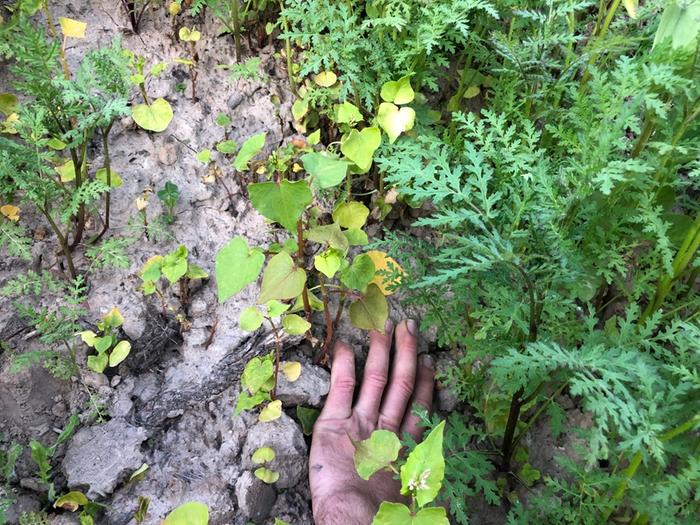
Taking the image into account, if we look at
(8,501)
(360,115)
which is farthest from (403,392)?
(8,501)

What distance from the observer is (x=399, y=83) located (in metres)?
2.14

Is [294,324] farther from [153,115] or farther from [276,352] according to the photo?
[153,115]

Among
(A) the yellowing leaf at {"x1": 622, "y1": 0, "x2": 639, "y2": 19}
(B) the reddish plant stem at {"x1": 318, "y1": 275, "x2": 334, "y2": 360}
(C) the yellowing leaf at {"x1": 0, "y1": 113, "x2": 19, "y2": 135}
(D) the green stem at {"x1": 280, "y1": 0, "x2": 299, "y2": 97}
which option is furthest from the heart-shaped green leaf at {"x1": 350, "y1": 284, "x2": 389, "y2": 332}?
(C) the yellowing leaf at {"x1": 0, "y1": 113, "x2": 19, "y2": 135}

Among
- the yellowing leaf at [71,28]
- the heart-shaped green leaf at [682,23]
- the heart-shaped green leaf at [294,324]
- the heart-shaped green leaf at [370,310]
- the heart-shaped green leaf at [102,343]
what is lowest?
the heart-shaped green leaf at [102,343]

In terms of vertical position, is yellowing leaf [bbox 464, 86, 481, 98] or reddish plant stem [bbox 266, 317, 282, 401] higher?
yellowing leaf [bbox 464, 86, 481, 98]

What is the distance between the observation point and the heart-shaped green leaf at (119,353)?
207 cm

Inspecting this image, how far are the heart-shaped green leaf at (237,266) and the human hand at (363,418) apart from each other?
0.70 metres

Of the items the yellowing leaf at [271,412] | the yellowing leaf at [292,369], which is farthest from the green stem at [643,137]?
the yellowing leaf at [271,412]

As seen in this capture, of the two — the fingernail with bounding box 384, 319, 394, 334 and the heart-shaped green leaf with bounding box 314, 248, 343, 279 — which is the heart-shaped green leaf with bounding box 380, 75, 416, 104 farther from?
the fingernail with bounding box 384, 319, 394, 334

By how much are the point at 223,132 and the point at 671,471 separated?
7.72ft

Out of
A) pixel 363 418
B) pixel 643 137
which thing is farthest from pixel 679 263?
pixel 363 418

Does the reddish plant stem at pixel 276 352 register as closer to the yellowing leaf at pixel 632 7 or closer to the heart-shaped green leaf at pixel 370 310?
the heart-shaped green leaf at pixel 370 310

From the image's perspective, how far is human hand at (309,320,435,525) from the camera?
6.51 ft

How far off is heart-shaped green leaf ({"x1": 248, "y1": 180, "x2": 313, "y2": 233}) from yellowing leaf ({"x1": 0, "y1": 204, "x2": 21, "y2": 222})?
3.92 ft
